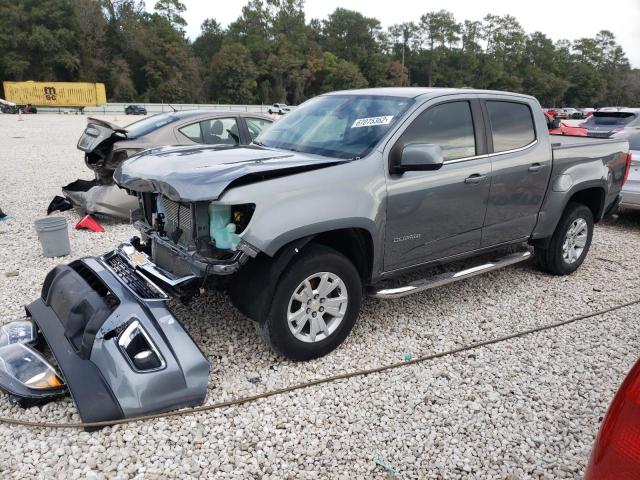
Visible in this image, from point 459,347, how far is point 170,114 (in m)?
6.08

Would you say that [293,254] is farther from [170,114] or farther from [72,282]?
[170,114]

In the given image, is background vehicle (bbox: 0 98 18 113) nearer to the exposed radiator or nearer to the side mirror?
the exposed radiator

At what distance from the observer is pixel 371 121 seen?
3875 mm

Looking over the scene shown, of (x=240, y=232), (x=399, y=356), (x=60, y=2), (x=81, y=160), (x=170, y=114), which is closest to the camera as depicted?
(x=240, y=232)

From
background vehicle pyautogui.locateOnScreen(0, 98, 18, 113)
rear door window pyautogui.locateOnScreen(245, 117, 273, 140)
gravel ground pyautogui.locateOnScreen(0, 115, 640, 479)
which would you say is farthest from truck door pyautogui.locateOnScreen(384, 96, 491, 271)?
background vehicle pyautogui.locateOnScreen(0, 98, 18, 113)

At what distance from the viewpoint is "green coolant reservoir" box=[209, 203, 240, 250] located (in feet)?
10.1

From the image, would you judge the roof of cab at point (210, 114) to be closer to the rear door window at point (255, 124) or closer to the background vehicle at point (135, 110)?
the rear door window at point (255, 124)

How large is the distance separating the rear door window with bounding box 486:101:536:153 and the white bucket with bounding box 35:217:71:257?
4.82 metres

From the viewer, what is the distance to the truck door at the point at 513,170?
4.39 meters

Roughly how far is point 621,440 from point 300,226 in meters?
2.11

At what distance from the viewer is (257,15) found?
99500 mm

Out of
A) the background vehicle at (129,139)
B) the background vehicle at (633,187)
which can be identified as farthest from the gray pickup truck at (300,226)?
the background vehicle at (633,187)

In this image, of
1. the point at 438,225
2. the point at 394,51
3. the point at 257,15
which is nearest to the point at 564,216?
the point at 438,225

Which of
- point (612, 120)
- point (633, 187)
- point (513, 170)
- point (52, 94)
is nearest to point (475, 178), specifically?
point (513, 170)
